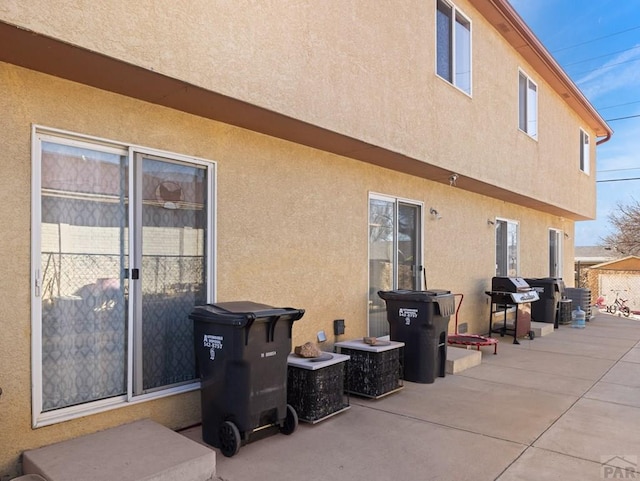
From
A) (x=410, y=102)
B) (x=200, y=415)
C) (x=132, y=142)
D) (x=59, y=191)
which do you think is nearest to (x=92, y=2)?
(x=132, y=142)

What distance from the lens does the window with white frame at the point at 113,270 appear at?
3832 mm

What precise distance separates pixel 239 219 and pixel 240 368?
173 centimetres

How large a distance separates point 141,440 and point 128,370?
69cm

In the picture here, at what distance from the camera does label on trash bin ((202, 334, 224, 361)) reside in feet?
13.5

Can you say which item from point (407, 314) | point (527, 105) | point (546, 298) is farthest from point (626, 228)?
point (407, 314)

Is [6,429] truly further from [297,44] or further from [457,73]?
[457,73]

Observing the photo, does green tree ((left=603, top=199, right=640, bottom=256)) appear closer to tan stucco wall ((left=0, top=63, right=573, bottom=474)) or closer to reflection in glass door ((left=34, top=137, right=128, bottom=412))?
tan stucco wall ((left=0, top=63, right=573, bottom=474))

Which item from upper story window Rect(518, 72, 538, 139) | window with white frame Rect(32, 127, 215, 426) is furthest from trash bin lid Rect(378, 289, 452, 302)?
upper story window Rect(518, 72, 538, 139)

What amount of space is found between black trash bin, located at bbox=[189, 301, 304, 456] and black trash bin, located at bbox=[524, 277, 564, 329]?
8.66 metres

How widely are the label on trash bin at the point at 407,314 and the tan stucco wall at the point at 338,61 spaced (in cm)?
210

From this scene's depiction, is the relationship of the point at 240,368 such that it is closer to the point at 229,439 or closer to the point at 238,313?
the point at 238,313

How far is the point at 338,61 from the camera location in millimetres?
5523

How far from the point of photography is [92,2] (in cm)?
339

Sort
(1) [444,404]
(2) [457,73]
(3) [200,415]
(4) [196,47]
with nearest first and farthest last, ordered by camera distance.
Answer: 1. (4) [196,47]
2. (3) [200,415]
3. (1) [444,404]
4. (2) [457,73]
